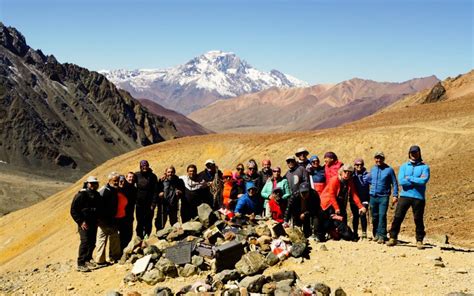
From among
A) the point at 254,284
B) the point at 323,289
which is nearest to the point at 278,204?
the point at 254,284

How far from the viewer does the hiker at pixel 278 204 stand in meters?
11.3

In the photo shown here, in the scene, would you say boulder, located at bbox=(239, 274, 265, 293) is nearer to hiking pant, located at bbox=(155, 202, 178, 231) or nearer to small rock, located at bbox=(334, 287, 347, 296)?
small rock, located at bbox=(334, 287, 347, 296)

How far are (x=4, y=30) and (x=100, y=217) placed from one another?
119840 millimetres

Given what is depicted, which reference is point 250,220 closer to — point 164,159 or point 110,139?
point 164,159

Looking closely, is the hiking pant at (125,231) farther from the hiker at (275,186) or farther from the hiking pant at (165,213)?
the hiker at (275,186)

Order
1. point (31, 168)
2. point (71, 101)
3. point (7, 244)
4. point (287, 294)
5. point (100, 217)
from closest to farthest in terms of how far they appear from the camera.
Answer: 1. point (287, 294)
2. point (100, 217)
3. point (7, 244)
4. point (31, 168)
5. point (71, 101)

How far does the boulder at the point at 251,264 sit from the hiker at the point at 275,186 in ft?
6.08

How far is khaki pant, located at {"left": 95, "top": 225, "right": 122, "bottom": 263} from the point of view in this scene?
11.7 metres

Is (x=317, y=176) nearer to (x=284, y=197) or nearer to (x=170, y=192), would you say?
(x=284, y=197)

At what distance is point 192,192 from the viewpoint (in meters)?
12.7

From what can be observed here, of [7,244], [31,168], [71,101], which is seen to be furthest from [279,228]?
[71,101]

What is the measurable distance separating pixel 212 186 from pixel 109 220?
2.72m

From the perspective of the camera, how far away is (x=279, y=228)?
10.7 metres

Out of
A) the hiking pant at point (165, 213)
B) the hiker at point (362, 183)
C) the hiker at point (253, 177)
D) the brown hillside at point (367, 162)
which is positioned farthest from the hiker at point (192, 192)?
the hiker at point (362, 183)
